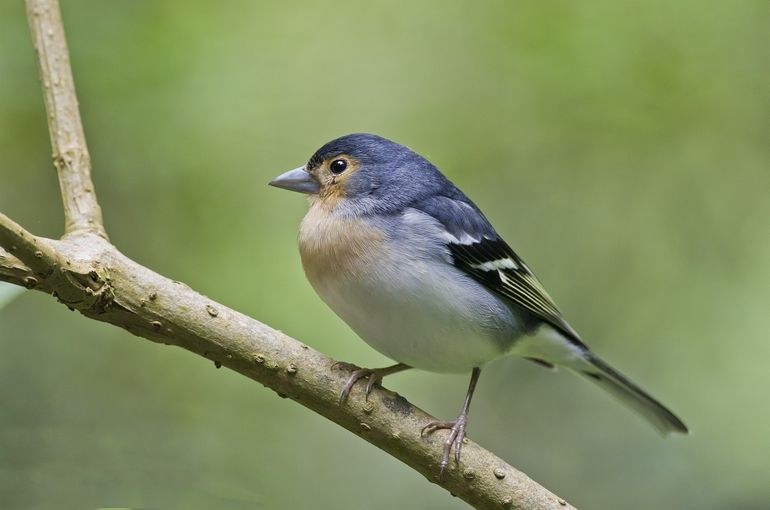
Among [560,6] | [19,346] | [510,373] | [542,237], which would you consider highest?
[560,6]

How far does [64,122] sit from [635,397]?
3.33m

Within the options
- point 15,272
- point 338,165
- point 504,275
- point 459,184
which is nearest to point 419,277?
point 504,275

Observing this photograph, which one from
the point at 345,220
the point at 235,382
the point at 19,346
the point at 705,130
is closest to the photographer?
the point at 345,220

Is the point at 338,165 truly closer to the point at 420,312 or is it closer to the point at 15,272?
the point at 420,312

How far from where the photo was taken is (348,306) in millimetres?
3613

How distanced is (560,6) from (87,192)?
358cm

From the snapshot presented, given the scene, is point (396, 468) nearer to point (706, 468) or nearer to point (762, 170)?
point (706, 468)

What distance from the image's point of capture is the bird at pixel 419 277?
357 cm

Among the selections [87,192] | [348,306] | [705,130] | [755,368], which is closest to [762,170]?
[705,130]

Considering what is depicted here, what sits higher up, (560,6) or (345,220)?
(560,6)

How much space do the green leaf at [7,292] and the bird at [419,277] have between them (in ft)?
4.30

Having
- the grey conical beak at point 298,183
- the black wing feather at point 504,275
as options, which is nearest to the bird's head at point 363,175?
the grey conical beak at point 298,183

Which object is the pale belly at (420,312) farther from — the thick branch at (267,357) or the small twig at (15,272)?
the small twig at (15,272)

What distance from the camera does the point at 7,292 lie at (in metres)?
2.52
